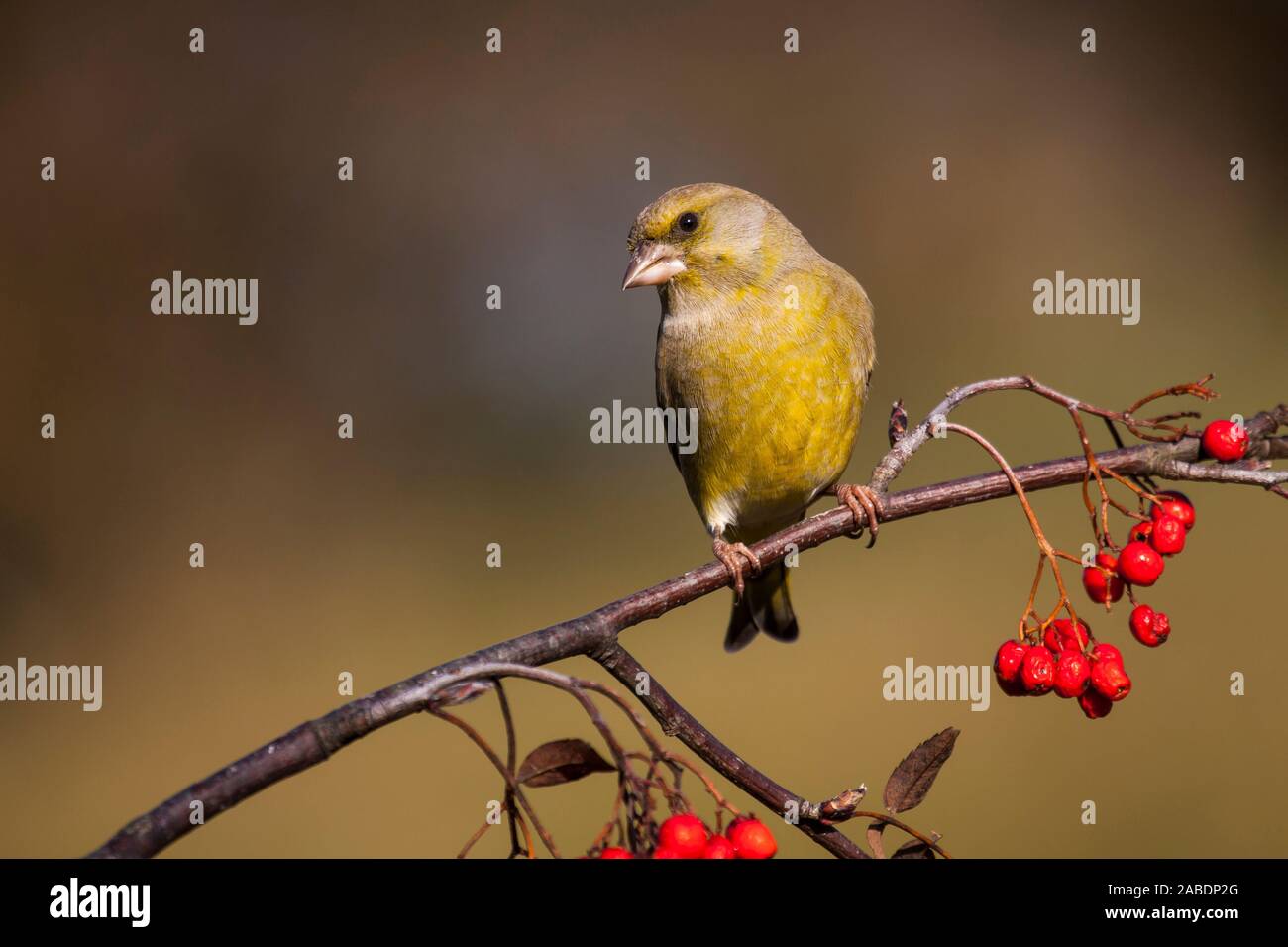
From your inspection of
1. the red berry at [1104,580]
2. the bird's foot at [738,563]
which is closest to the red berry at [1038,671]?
the red berry at [1104,580]

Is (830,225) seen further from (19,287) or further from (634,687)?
(634,687)

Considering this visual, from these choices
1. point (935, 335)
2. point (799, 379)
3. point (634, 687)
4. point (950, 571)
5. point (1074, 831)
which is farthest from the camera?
point (935, 335)

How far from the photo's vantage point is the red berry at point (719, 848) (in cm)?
133

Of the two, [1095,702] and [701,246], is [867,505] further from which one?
[701,246]

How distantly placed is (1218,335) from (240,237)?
6.97m

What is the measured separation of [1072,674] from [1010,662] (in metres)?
0.10

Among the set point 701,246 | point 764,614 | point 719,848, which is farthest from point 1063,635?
point 764,614

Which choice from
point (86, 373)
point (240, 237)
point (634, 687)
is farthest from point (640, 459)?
point (634, 687)

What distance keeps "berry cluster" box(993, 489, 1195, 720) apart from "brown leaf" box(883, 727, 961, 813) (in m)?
0.37

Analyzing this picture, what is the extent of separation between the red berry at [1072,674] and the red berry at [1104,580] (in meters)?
0.14

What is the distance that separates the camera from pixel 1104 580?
2098mm

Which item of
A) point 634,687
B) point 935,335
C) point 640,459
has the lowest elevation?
point 634,687

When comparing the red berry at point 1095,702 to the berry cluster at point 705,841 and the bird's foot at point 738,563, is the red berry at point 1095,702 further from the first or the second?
the berry cluster at point 705,841

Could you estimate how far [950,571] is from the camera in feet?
22.6
